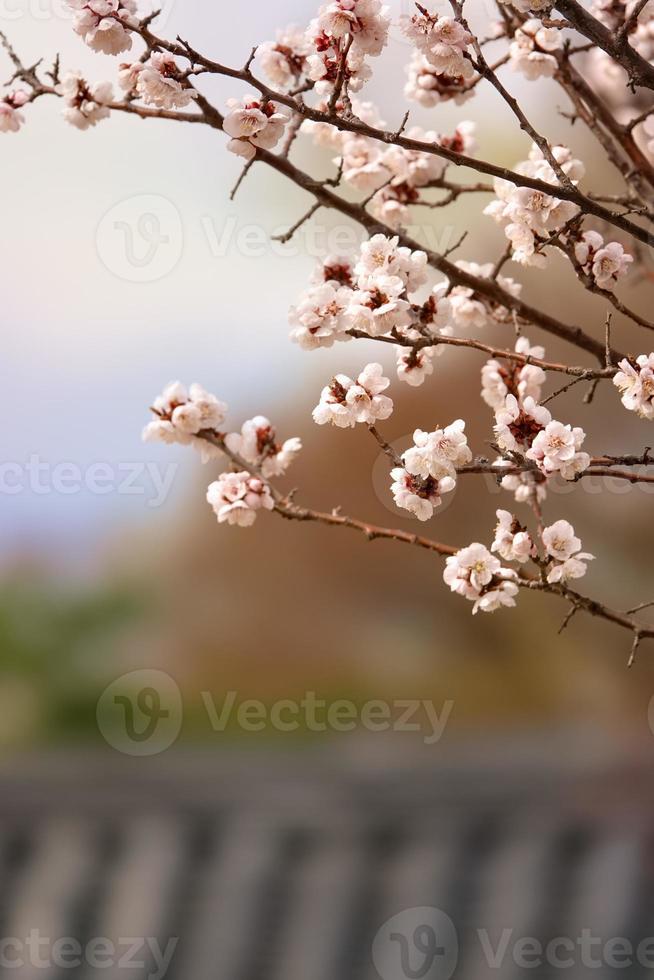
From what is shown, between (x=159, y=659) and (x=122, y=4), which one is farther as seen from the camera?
(x=159, y=659)

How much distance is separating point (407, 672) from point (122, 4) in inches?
82.2

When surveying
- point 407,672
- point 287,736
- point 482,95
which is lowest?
point 287,736

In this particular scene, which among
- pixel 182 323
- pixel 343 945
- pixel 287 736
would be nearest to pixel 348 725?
pixel 287 736

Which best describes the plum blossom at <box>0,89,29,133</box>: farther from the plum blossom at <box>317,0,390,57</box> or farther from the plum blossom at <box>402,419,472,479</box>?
the plum blossom at <box>402,419,472,479</box>

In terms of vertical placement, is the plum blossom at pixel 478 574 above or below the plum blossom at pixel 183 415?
below

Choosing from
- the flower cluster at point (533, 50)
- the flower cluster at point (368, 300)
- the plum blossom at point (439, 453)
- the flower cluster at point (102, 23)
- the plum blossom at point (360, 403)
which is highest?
the flower cluster at point (533, 50)

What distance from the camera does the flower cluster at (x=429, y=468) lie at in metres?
0.86

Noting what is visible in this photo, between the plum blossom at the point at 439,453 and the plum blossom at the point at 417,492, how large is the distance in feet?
0.05

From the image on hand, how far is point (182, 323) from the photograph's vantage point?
2.82 m

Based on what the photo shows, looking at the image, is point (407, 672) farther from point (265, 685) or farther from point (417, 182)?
point (417, 182)

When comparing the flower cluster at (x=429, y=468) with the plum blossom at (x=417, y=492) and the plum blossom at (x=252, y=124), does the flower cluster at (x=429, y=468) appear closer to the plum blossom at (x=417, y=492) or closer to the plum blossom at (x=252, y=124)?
the plum blossom at (x=417, y=492)
